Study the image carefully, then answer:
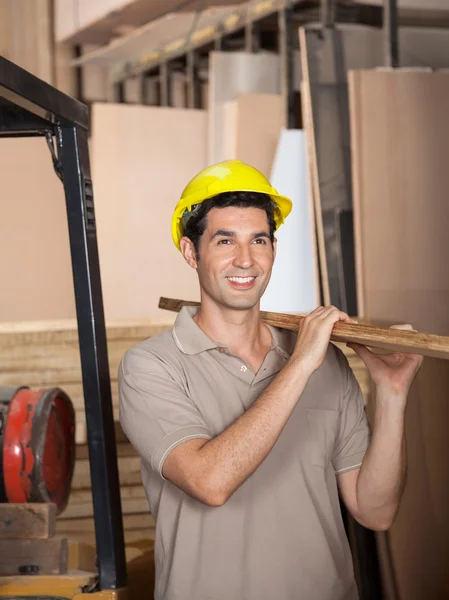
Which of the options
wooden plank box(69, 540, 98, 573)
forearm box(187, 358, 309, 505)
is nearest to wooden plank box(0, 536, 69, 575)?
wooden plank box(69, 540, 98, 573)

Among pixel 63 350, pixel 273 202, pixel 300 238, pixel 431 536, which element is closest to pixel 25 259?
pixel 63 350

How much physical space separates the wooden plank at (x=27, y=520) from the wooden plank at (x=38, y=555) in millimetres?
34

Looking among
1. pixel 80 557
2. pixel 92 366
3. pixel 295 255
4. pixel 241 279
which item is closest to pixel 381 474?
pixel 241 279

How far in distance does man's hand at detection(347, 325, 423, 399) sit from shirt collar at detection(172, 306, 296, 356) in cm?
22

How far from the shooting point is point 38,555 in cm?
263

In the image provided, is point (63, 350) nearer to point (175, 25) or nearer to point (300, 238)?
point (300, 238)

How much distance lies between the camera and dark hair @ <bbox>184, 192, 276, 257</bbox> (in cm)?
235

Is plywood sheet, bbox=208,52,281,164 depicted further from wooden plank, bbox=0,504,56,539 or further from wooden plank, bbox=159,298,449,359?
wooden plank, bbox=159,298,449,359

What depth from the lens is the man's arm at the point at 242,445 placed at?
2000 mm

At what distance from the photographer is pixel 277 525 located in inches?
87.4

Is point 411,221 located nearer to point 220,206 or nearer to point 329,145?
A: point 329,145

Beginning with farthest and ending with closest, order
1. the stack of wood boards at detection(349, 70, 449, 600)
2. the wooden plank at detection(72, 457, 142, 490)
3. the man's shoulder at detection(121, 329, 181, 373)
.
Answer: the wooden plank at detection(72, 457, 142, 490)
the stack of wood boards at detection(349, 70, 449, 600)
the man's shoulder at detection(121, 329, 181, 373)

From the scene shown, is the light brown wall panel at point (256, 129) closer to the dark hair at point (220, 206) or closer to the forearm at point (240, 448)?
the dark hair at point (220, 206)

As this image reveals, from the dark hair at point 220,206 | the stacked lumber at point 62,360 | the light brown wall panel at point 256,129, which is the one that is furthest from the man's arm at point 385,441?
the light brown wall panel at point 256,129
